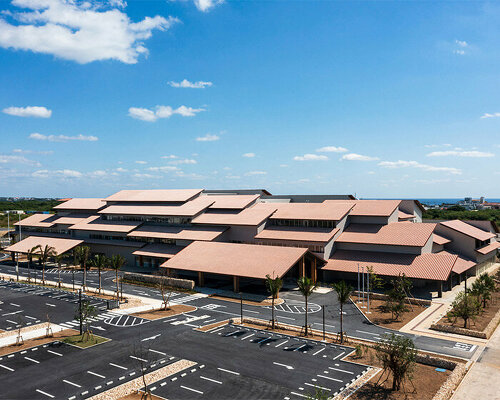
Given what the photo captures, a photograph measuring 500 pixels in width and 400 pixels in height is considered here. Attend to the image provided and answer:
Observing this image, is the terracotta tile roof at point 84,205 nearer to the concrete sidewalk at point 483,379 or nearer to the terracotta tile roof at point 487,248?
the terracotta tile roof at point 487,248

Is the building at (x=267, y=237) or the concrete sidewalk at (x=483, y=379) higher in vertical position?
the building at (x=267, y=237)

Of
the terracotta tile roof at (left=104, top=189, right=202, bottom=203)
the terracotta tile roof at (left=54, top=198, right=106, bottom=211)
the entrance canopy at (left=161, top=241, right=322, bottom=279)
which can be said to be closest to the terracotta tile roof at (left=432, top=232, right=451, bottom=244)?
the entrance canopy at (left=161, top=241, right=322, bottom=279)

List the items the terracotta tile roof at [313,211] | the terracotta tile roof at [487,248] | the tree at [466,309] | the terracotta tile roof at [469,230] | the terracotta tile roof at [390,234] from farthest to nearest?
the terracotta tile roof at [469,230] → the terracotta tile roof at [313,211] → the terracotta tile roof at [487,248] → the terracotta tile roof at [390,234] → the tree at [466,309]

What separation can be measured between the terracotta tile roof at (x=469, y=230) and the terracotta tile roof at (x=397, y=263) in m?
16.3

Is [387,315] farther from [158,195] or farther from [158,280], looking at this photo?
[158,195]

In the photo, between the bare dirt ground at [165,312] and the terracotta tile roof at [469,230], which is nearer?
the bare dirt ground at [165,312]

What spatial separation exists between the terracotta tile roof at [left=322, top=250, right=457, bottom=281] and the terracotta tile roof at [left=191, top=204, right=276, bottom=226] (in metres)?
18.8

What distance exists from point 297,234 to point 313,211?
8.03 metres

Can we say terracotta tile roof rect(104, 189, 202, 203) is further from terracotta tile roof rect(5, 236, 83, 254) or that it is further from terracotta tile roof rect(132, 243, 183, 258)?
terracotta tile roof rect(5, 236, 83, 254)

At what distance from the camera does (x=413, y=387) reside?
1212 inches

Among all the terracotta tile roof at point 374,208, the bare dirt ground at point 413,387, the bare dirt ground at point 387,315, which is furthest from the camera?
the terracotta tile roof at point 374,208

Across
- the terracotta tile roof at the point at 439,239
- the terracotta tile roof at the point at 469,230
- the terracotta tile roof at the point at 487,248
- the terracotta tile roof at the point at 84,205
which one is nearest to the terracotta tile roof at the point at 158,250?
the terracotta tile roof at the point at 84,205

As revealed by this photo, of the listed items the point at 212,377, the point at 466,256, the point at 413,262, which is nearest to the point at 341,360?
the point at 212,377

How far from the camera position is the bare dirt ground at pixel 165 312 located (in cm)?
5212
